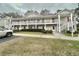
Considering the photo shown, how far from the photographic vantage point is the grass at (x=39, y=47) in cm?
445

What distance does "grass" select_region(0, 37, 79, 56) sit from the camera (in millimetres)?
4453

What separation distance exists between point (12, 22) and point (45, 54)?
121 centimetres

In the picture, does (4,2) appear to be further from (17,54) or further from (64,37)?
(64,37)

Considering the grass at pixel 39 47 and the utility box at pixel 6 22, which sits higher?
the utility box at pixel 6 22

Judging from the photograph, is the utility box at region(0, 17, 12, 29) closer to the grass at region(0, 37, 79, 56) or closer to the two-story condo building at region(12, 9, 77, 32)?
the two-story condo building at region(12, 9, 77, 32)

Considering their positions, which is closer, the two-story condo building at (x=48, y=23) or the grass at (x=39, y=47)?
the grass at (x=39, y=47)

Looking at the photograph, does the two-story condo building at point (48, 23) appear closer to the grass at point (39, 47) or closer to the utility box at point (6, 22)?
the utility box at point (6, 22)

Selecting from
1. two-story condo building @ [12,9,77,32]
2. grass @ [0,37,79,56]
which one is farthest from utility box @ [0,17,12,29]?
grass @ [0,37,79,56]

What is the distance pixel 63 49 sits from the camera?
4.52 m

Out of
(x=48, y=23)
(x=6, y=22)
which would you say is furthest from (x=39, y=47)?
(x=6, y=22)

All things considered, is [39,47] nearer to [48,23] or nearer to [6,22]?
[48,23]

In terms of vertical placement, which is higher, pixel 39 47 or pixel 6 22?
pixel 6 22

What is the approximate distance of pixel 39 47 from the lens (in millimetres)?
4551

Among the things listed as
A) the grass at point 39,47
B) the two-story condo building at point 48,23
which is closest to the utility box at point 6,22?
the two-story condo building at point 48,23
